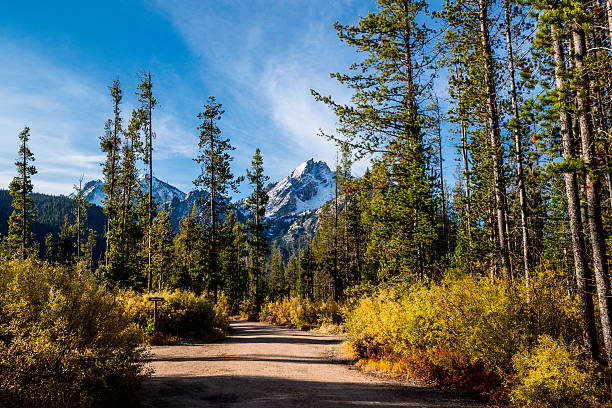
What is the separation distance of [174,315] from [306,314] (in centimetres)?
1167

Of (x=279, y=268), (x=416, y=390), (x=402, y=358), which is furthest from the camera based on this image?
(x=279, y=268)

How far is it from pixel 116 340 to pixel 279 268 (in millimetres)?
65761

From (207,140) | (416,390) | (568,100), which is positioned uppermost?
(207,140)

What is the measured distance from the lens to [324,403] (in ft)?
21.7

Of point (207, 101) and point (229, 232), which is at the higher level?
point (207, 101)

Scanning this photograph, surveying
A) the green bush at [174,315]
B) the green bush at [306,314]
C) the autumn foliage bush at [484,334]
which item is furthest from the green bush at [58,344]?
the green bush at [306,314]

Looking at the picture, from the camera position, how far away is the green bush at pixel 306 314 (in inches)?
902

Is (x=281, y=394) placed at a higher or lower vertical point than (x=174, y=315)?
lower

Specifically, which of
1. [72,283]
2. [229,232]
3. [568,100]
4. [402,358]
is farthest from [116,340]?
[229,232]

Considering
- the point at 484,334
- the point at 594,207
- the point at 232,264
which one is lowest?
the point at 484,334

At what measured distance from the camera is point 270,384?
317 inches

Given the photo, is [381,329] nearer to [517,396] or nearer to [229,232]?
[517,396]

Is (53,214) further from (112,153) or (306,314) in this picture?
(306,314)

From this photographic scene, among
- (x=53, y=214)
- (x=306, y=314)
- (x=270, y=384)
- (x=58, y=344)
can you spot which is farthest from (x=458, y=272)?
(x=53, y=214)
